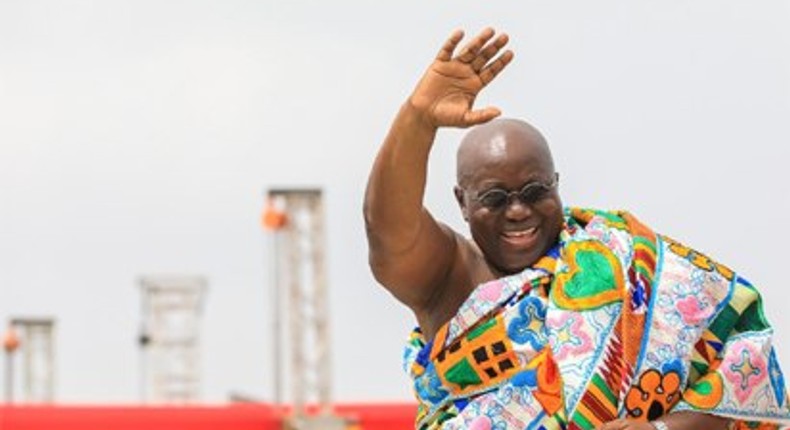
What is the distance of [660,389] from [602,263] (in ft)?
1.01

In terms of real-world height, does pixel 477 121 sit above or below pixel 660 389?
above

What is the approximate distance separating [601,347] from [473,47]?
2.34ft

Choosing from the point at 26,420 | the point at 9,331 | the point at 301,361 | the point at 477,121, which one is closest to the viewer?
the point at 477,121

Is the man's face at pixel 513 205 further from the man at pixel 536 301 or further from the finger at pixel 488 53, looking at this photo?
the finger at pixel 488 53

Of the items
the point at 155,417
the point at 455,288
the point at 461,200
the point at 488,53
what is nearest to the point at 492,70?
the point at 488,53

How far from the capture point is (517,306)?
19.0 feet

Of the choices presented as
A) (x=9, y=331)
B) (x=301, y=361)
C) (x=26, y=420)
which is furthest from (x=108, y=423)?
(x=9, y=331)

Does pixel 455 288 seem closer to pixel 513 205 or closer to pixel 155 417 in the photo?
pixel 513 205

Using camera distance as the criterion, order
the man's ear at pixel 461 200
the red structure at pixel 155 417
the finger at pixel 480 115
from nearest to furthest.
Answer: the finger at pixel 480 115 < the man's ear at pixel 461 200 < the red structure at pixel 155 417

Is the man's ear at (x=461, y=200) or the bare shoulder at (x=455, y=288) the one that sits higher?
the man's ear at (x=461, y=200)

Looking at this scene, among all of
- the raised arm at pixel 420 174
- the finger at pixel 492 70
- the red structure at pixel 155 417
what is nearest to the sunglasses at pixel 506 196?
the raised arm at pixel 420 174

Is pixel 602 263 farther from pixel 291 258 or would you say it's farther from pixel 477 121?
pixel 291 258

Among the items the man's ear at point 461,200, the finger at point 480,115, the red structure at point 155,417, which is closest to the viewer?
the finger at point 480,115

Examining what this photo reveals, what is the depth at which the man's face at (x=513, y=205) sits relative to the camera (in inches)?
230
